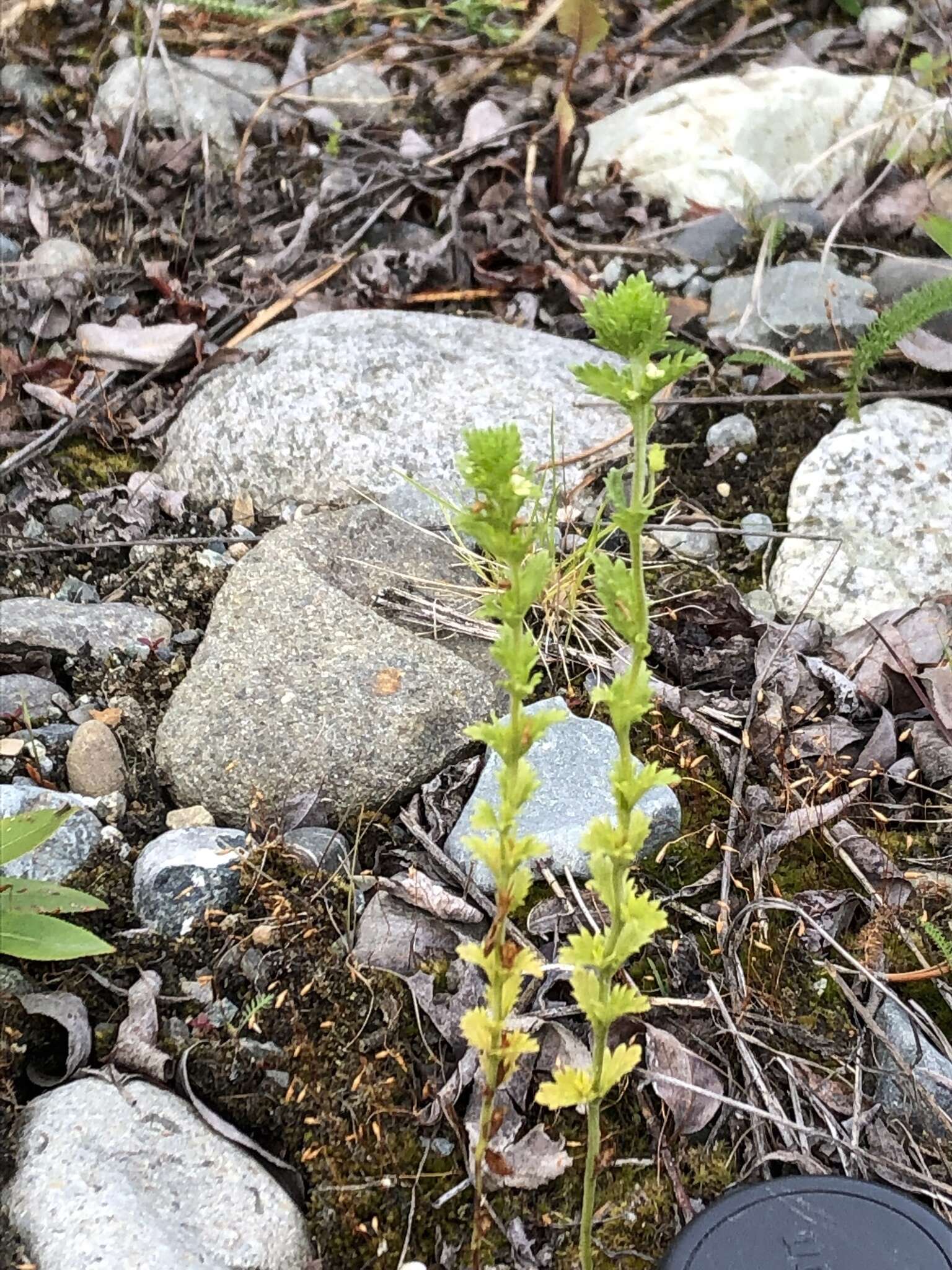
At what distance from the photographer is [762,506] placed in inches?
138

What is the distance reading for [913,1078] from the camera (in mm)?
2156

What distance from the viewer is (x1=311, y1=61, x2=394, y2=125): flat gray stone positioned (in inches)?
199

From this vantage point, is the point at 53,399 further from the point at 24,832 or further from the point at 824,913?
the point at 824,913

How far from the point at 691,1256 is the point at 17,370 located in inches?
130

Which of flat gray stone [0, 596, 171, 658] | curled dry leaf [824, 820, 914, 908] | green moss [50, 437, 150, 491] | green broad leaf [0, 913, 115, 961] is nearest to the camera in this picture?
green broad leaf [0, 913, 115, 961]

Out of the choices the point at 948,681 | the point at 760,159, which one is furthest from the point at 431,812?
the point at 760,159

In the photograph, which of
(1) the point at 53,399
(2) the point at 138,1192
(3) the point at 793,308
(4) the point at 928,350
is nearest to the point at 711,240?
(3) the point at 793,308

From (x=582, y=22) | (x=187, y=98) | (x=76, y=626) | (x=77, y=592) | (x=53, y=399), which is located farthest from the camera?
(x=187, y=98)

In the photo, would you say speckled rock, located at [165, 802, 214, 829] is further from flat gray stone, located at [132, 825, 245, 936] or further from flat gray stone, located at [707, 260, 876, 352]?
flat gray stone, located at [707, 260, 876, 352]

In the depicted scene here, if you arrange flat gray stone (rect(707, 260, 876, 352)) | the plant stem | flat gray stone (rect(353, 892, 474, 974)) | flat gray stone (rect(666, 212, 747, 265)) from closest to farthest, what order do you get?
the plant stem < flat gray stone (rect(353, 892, 474, 974)) < flat gray stone (rect(707, 260, 876, 352)) < flat gray stone (rect(666, 212, 747, 265))

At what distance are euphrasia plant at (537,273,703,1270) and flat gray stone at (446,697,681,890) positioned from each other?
2.54 feet

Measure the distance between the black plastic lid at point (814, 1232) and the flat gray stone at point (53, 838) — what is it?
4.68 feet

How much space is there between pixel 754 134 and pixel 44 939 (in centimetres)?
413

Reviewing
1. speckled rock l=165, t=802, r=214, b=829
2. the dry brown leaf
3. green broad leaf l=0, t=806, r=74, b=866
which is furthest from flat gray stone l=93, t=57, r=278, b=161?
green broad leaf l=0, t=806, r=74, b=866
